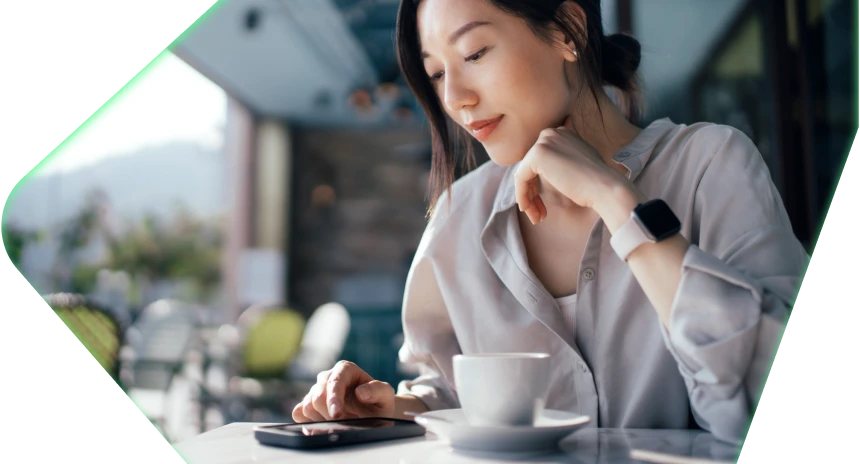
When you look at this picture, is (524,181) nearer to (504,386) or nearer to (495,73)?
Result: (495,73)

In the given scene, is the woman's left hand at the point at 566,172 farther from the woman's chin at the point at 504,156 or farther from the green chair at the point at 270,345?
the green chair at the point at 270,345

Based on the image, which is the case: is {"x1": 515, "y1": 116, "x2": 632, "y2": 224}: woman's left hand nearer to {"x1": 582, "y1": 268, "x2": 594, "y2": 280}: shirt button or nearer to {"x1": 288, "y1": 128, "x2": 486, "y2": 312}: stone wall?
{"x1": 582, "y1": 268, "x2": 594, "y2": 280}: shirt button

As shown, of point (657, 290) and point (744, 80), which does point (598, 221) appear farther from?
point (744, 80)

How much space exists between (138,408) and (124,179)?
5.33 m

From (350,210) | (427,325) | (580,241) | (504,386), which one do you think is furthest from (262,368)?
(350,210)

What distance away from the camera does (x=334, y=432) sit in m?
0.49

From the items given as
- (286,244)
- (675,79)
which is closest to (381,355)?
(286,244)

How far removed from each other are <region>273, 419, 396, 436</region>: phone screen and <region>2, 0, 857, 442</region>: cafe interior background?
9 cm

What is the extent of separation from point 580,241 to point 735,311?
0.28 m

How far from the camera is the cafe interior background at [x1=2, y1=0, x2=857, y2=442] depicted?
0.61m

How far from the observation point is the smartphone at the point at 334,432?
0.49m

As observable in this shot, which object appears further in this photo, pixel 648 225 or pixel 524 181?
pixel 524 181

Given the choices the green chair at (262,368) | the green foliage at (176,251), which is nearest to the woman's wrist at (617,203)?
the green chair at (262,368)

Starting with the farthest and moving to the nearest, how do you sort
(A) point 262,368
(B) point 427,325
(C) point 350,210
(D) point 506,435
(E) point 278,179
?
(C) point 350,210, (E) point 278,179, (A) point 262,368, (B) point 427,325, (D) point 506,435
